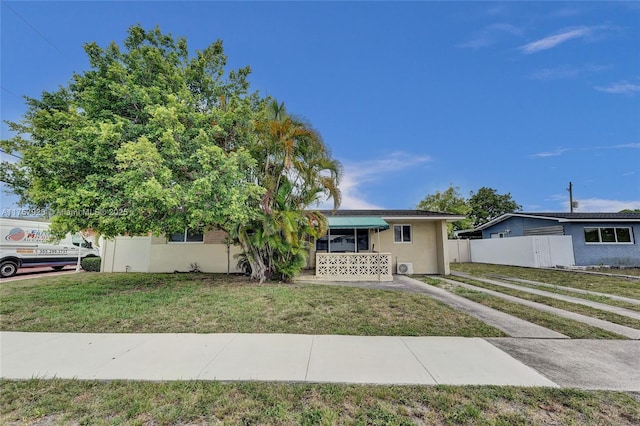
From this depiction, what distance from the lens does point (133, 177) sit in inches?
253

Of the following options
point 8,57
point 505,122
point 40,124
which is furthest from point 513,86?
point 8,57

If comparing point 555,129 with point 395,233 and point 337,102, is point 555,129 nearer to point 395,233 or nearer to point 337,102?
point 395,233

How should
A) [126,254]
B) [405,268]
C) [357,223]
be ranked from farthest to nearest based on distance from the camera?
[126,254] < [405,268] < [357,223]

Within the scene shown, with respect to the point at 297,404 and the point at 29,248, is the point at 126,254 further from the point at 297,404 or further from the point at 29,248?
the point at 297,404

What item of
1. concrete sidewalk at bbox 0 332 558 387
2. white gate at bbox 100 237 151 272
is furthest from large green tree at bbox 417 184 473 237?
concrete sidewalk at bbox 0 332 558 387

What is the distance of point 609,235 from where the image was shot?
58.6 feet

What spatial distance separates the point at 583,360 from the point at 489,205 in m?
40.0

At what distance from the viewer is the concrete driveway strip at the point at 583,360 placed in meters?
3.26

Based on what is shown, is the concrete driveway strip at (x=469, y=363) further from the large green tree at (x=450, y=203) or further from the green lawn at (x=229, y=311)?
the large green tree at (x=450, y=203)

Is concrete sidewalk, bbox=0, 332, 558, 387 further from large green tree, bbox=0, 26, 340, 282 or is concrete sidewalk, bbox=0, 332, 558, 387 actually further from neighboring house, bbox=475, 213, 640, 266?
neighboring house, bbox=475, 213, 640, 266

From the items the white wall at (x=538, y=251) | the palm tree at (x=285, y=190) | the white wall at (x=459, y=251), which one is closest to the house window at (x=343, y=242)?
the palm tree at (x=285, y=190)

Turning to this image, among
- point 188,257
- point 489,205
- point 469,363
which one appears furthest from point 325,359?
point 489,205

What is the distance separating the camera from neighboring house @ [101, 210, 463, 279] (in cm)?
1385

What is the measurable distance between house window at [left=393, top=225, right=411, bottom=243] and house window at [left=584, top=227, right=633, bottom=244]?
1292cm
